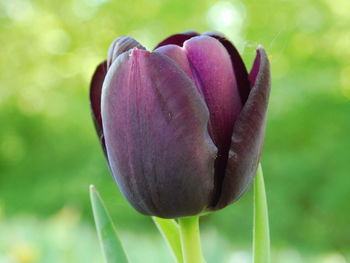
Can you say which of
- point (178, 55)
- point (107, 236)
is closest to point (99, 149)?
point (107, 236)

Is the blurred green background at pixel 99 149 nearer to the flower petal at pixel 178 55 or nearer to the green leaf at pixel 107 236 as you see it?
the green leaf at pixel 107 236

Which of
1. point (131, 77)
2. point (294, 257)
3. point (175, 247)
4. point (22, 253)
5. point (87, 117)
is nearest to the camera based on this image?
point (131, 77)

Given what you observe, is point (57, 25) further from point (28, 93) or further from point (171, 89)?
point (171, 89)

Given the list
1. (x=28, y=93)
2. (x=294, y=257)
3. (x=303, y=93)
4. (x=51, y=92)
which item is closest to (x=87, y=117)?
(x=51, y=92)

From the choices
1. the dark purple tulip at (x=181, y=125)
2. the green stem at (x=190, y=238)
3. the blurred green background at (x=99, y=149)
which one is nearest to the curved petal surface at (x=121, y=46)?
the dark purple tulip at (x=181, y=125)

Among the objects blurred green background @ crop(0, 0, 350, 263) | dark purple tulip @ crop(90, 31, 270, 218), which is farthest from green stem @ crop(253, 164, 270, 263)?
blurred green background @ crop(0, 0, 350, 263)
